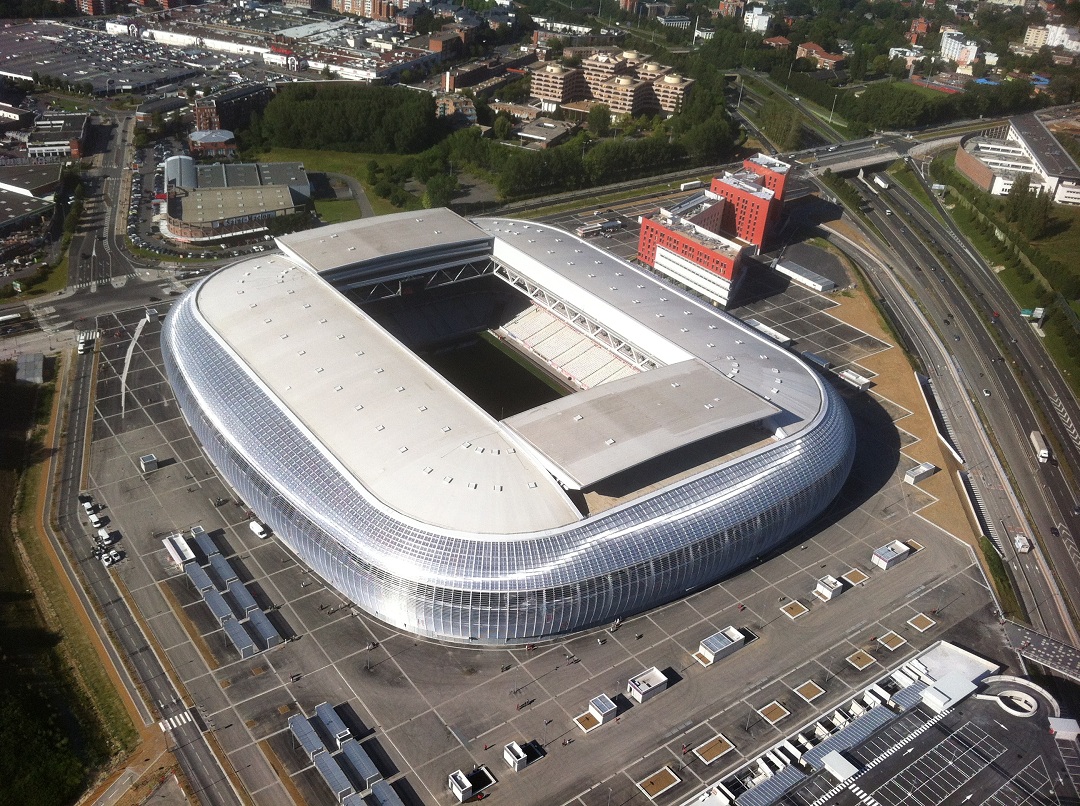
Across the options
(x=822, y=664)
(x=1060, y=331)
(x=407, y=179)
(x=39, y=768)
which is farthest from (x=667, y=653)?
(x=407, y=179)

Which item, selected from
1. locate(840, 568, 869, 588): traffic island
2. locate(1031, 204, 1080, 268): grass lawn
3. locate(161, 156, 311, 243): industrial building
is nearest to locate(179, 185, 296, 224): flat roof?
locate(161, 156, 311, 243): industrial building

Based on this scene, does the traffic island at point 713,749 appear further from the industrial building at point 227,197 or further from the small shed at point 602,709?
the industrial building at point 227,197

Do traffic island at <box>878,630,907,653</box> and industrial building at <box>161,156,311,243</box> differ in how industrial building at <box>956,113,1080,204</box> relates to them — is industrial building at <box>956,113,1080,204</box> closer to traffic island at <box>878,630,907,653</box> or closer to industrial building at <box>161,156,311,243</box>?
traffic island at <box>878,630,907,653</box>

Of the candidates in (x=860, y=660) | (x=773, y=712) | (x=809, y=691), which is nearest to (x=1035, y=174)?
(x=860, y=660)

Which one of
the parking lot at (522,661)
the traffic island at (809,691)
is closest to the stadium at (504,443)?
the parking lot at (522,661)

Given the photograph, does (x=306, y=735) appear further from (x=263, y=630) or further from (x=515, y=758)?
(x=515, y=758)

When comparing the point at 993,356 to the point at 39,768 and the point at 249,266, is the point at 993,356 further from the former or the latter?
the point at 39,768
